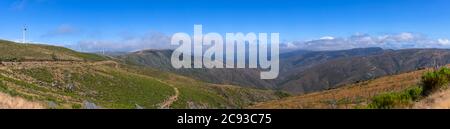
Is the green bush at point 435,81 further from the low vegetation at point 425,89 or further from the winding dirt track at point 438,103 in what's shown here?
the winding dirt track at point 438,103

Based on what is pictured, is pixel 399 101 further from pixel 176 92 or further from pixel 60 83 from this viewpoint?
pixel 176 92

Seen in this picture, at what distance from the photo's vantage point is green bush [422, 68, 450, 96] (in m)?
23.9

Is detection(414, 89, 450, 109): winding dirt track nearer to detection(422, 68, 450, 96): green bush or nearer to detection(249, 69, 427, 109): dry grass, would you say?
detection(422, 68, 450, 96): green bush

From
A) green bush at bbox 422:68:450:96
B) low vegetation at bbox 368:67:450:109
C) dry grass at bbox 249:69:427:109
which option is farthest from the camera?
dry grass at bbox 249:69:427:109

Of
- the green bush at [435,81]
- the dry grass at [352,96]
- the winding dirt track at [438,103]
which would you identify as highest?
the green bush at [435,81]

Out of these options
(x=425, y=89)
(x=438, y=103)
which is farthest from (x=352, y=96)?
(x=438, y=103)

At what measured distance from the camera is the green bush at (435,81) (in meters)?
23.9

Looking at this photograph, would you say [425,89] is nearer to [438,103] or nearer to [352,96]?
[438,103]

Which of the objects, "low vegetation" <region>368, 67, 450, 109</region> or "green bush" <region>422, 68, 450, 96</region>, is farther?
"green bush" <region>422, 68, 450, 96</region>

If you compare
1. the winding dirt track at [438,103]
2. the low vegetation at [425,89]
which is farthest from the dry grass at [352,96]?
the winding dirt track at [438,103]

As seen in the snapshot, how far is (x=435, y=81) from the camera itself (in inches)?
954

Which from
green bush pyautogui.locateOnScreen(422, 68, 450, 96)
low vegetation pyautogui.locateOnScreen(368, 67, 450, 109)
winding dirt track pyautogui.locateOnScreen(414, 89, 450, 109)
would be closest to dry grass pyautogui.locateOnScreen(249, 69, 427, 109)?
green bush pyautogui.locateOnScreen(422, 68, 450, 96)

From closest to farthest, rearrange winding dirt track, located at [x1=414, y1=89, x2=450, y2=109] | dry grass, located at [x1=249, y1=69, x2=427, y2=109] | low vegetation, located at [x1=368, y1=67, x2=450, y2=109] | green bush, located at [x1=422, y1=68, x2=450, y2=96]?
winding dirt track, located at [x1=414, y1=89, x2=450, y2=109] → low vegetation, located at [x1=368, y1=67, x2=450, y2=109] → green bush, located at [x1=422, y1=68, x2=450, y2=96] → dry grass, located at [x1=249, y1=69, x2=427, y2=109]
